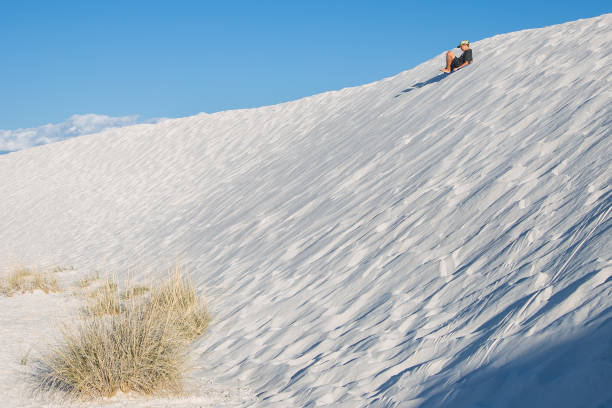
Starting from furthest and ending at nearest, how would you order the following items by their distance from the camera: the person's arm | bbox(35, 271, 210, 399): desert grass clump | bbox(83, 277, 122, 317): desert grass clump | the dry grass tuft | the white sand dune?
the person's arm, the dry grass tuft, bbox(83, 277, 122, 317): desert grass clump, bbox(35, 271, 210, 399): desert grass clump, the white sand dune

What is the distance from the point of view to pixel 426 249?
4.55 m

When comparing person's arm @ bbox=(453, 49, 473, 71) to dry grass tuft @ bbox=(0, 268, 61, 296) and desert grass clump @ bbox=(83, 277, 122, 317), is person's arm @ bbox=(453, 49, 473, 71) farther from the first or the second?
dry grass tuft @ bbox=(0, 268, 61, 296)

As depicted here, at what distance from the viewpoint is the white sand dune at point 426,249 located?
2.83 metres

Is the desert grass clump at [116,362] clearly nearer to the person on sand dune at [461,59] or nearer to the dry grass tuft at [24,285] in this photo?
the dry grass tuft at [24,285]

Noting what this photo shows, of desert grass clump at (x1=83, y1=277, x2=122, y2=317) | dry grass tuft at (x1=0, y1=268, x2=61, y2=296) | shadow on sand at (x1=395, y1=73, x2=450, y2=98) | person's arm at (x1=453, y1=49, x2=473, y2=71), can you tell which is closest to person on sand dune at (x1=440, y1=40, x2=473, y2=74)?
person's arm at (x1=453, y1=49, x2=473, y2=71)

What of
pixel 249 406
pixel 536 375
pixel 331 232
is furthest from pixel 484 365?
pixel 331 232

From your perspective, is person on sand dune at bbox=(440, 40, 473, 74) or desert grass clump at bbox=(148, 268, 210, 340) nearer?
desert grass clump at bbox=(148, 268, 210, 340)

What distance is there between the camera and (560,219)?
12.6ft

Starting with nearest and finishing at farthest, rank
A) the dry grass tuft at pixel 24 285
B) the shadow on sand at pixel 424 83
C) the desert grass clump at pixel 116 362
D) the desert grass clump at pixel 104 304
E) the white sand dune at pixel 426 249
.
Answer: the white sand dune at pixel 426 249 < the desert grass clump at pixel 116 362 < the desert grass clump at pixel 104 304 < the dry grass tuft at pixel 24 285 < the shadow on sand at pixel 424 83

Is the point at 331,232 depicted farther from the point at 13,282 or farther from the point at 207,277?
the point at 13,282

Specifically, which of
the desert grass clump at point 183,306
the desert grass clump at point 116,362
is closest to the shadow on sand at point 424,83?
the desert grass clump at point 183,306

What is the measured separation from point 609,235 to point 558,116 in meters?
3.06

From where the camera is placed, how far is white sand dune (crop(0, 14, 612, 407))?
2834 mm

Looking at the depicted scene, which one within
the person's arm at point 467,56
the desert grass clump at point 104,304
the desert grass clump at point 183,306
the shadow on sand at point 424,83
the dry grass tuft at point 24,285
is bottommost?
the desert grass clump at point 183,306
